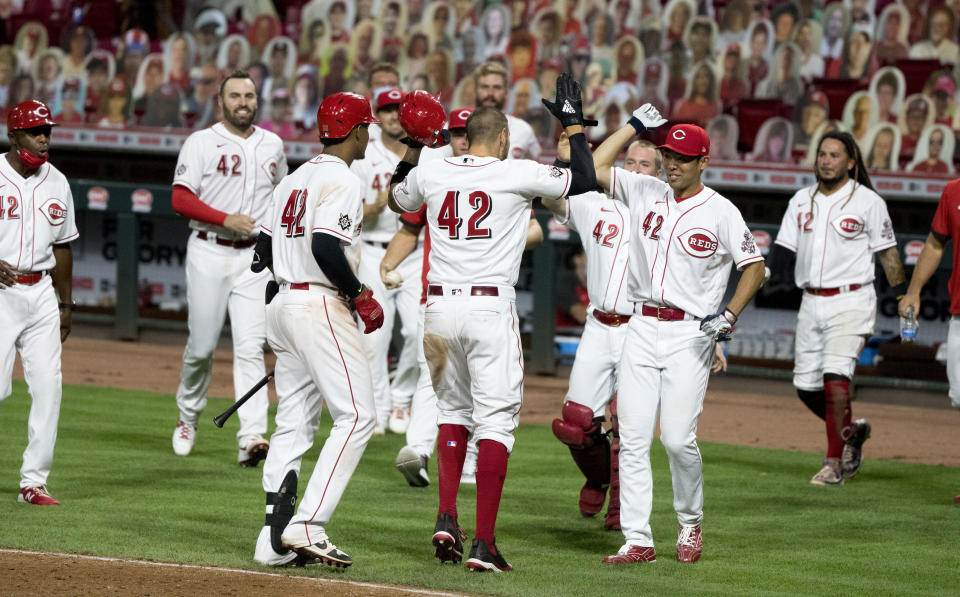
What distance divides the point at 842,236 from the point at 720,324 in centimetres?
289

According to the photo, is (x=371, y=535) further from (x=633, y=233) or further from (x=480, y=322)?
(x=633, y=233)

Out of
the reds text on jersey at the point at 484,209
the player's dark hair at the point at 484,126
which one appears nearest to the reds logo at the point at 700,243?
the reds text on jersey at the point at 484,209

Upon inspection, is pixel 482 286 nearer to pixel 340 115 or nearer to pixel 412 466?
pixel 340 115

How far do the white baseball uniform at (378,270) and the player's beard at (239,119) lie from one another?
2.92ft

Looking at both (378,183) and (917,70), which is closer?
(378,183)

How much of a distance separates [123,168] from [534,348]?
545 cm

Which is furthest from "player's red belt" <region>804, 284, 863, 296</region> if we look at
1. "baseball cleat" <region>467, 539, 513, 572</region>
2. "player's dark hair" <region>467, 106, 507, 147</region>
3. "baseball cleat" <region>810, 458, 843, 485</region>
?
"baseball cleat" <region>467, 539, 513, 572</region>

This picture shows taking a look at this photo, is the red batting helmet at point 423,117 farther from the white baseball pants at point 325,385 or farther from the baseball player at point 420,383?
the baseball player at point 420,383

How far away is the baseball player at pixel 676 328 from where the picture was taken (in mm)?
5387

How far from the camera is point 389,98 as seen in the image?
8.09 metres

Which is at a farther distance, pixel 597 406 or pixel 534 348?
pixel 534 348

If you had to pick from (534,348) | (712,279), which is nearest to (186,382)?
(712,279)

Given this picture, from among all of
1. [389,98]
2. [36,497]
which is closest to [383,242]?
[389,98]

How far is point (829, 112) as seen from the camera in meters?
12.8
